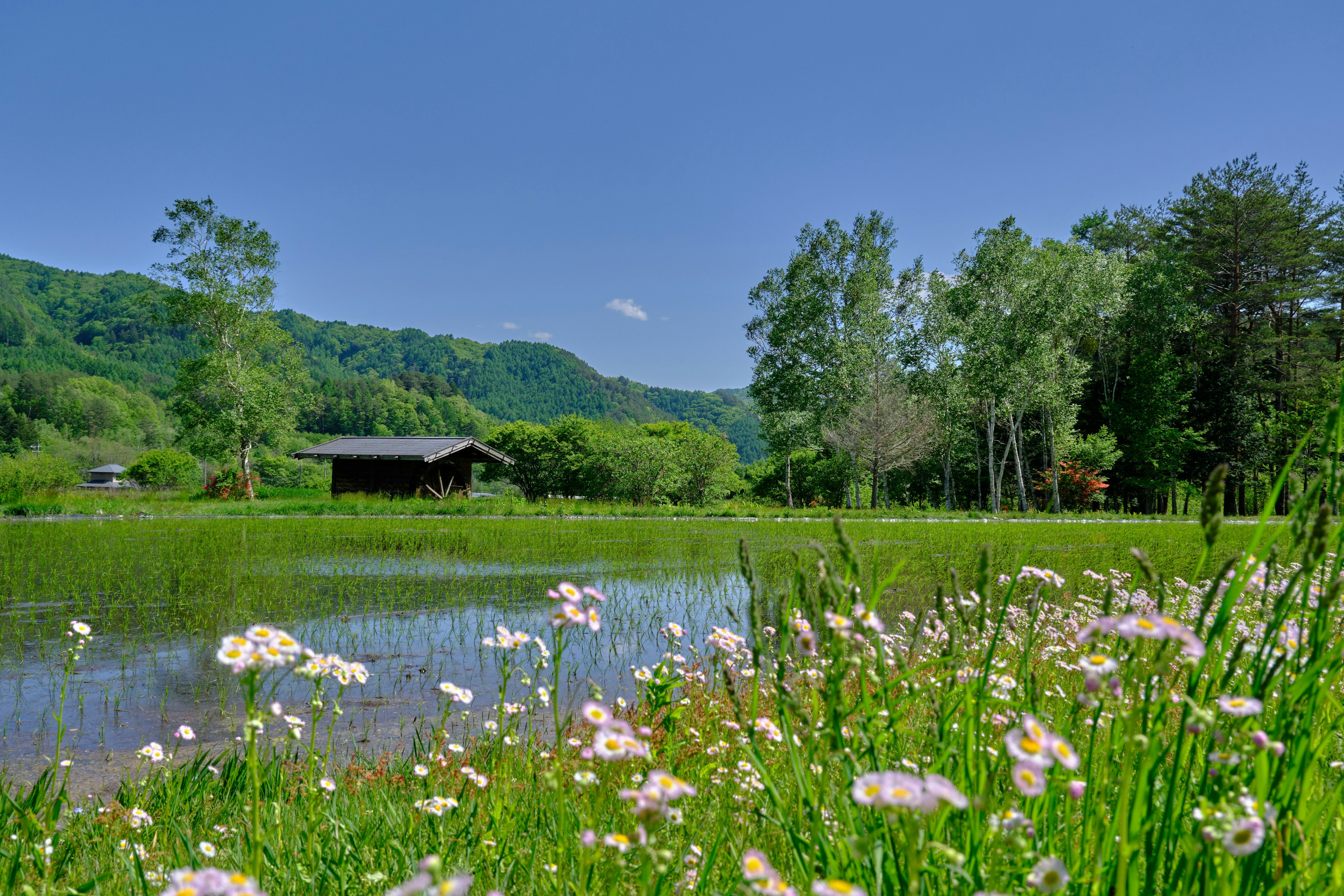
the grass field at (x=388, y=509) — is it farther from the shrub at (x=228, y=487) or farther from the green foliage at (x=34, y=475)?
the green foliage at (x=34, y=475)

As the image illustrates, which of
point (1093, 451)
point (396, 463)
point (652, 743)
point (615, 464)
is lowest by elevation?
point (652, 743)

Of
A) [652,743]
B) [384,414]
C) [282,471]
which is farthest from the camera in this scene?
[384,414]

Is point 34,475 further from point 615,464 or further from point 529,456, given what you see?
point 529,456

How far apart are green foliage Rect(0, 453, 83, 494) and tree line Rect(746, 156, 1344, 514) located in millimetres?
32092

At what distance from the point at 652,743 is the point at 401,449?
3639 centimetres

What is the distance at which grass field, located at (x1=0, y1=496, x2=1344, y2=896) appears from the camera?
1.23 metres

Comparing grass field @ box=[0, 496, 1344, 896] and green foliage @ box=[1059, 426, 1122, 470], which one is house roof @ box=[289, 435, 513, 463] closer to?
grass field @ box=[0, 496, 1344, 896]

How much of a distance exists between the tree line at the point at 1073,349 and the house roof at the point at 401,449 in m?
15.9

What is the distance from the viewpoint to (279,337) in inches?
1430

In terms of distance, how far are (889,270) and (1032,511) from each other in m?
13.9

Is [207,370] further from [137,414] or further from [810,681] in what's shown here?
[137,414]

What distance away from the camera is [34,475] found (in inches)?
1099

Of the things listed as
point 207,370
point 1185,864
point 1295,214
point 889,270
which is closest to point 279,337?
point 207,370

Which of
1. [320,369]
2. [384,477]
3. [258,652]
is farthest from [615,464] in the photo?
[320,369]
